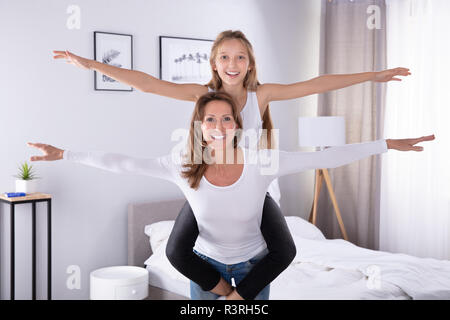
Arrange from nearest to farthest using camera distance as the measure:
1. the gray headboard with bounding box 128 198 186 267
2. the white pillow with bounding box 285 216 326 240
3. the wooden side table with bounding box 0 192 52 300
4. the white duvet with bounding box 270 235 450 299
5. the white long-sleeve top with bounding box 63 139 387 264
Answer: the white long-sleeve top with bounding box 63 139 387 264 → the white duvet with bounding box 270 235 450 299 → the wooden side table with bounding box 0 192 52 300 → the gray headboard with bounding box 128 198 186 267 → the white pillow with bounding box 285 216 326 240

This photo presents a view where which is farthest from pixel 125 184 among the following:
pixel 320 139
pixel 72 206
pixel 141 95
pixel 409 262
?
pixel 409 262

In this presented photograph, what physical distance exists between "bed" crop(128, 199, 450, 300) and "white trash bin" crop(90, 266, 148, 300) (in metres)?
0.15

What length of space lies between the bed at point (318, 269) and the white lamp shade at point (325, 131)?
690 millimetres

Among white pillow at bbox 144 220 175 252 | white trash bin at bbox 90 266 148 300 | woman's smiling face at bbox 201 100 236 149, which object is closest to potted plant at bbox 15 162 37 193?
white trash bin at bbox 90 266 148 300

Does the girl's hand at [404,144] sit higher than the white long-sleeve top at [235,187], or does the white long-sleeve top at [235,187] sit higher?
the girl's hand at [404,144]

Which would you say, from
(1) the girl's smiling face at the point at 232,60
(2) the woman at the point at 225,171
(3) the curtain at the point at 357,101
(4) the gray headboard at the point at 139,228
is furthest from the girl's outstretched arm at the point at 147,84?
(3) the curtain at the point at 357,101

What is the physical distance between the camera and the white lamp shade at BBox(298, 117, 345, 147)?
13.6ft

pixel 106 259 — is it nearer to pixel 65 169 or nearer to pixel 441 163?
pixel 65 169

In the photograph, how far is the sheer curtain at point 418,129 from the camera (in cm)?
388

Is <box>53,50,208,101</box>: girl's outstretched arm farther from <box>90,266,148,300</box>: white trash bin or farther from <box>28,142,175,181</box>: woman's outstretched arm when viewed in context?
<box>90,266,148,300</box>: white trash bin

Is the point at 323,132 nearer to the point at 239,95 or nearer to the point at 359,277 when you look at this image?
the point at 359,277

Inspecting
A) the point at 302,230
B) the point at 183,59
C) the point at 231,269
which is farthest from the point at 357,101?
the point at 231,269

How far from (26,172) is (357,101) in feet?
9.09

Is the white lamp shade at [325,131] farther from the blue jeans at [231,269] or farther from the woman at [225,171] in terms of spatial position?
the blue jeans at [231,269]
